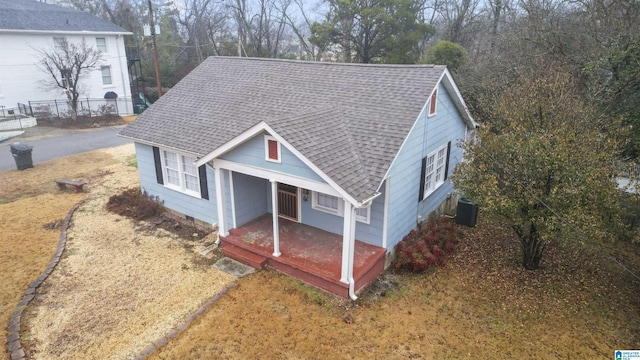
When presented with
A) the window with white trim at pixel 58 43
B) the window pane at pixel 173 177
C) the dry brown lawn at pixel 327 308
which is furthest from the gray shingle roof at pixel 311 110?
the window with white trim at pixel 58 43

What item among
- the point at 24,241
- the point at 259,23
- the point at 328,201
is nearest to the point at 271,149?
the point at 328,201

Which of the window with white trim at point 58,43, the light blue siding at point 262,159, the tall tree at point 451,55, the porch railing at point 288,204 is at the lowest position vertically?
the porch railing at point 288,204

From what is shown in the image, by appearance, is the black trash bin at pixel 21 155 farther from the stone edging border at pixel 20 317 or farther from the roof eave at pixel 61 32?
the roof eave at pixel 61 32

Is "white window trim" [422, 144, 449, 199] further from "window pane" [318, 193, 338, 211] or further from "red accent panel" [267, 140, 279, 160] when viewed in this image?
"red accent panel" [267, 140, 279, 160]

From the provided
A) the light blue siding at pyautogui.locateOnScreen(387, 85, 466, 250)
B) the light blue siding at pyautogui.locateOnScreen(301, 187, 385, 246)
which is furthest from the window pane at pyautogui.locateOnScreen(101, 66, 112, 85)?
the light blue siding at pyautogui.locateOnScreen(387, 85, 466, 250)

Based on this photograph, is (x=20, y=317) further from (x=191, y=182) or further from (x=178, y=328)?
(x=191, y=182)
